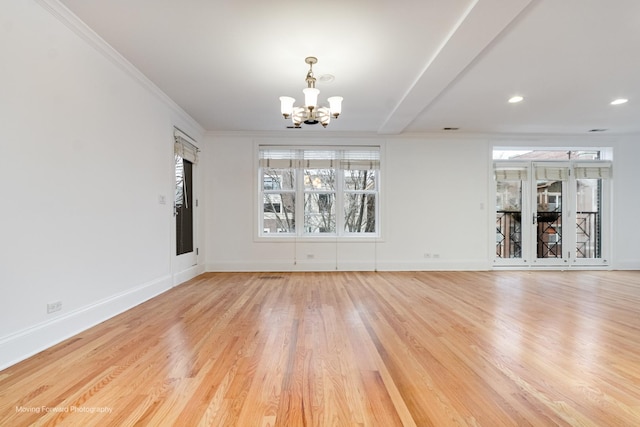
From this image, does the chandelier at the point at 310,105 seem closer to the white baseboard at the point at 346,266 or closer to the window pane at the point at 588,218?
the white baseboard at the point at 346,266

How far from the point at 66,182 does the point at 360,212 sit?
14.9ft

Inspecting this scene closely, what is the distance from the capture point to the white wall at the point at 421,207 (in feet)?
18.7

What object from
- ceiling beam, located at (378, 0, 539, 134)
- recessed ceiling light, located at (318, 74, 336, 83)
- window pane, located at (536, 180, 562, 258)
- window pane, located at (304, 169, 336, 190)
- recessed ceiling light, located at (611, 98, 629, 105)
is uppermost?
recessed ceiling light, located at (318, 74, 336, 83)

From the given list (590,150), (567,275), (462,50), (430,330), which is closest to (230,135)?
(462,50)

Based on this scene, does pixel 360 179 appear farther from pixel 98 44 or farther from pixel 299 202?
pixel 98 44

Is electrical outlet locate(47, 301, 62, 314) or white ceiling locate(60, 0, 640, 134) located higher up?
white ceiling locate(60, 0, 640, 134)

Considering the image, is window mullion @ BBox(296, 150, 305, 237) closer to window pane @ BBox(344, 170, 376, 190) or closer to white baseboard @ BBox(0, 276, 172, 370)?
window pane @ BBox(344, 170, 376, 190)

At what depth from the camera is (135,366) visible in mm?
1979

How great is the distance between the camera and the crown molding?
7.59 ft

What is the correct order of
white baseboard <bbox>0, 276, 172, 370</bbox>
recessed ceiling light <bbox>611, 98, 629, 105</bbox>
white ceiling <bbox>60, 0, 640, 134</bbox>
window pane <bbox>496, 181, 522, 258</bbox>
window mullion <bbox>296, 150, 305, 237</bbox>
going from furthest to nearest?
window pane <bbox>496, 181, 522, 258</bbox>, window mullion <bbox>296, 150, 305, 237</bbox>, recessed ceiling light <bbox>611, 98, 629, 105</bbox>, white ceiling <bbox>60, 0, 640, 134</bbox>, white baseboard <bbox>0, 276, 172, 370</bbox>

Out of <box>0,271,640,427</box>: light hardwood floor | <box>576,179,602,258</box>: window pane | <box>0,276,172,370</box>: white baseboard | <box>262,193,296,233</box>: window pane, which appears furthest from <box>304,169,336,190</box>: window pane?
<box>576,179,602,258</box>: window pane

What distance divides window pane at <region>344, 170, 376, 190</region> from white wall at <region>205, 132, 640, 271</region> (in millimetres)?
292

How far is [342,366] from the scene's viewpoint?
1.96 metres

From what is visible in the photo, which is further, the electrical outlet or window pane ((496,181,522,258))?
window pane ((496,181,522,258))
